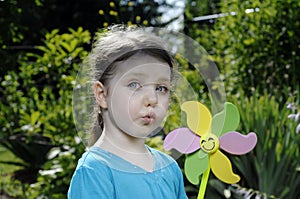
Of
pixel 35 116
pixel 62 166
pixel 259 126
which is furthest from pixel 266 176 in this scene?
pixel 35 116

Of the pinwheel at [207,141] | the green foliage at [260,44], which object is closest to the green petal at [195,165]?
the pinwheel at [207,141]

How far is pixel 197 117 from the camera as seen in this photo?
1504mm

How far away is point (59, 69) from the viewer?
3975 mm

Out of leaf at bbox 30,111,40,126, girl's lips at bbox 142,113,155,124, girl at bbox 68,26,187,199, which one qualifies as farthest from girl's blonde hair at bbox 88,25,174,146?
leaf at bbox 30,111,40,126

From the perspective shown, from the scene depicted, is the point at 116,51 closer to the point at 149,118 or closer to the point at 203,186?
the point at 149,118

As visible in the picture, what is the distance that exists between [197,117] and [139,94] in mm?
236

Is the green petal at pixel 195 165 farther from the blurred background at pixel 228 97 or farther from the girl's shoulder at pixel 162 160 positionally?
the blurred background at pixel 228 97

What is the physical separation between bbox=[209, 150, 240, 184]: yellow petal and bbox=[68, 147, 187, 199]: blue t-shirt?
0.55ft

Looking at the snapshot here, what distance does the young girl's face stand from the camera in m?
1.33

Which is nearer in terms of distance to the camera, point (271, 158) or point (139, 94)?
point (139, 94)

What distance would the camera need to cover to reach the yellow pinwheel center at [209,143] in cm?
146

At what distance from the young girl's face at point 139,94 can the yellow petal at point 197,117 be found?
15cm

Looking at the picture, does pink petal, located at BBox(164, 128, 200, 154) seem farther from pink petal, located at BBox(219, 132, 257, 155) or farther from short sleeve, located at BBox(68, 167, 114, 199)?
short sleeve, located at BBox(68, 167, 114, 199)

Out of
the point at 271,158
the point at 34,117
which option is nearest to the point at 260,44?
the point at 271,158
